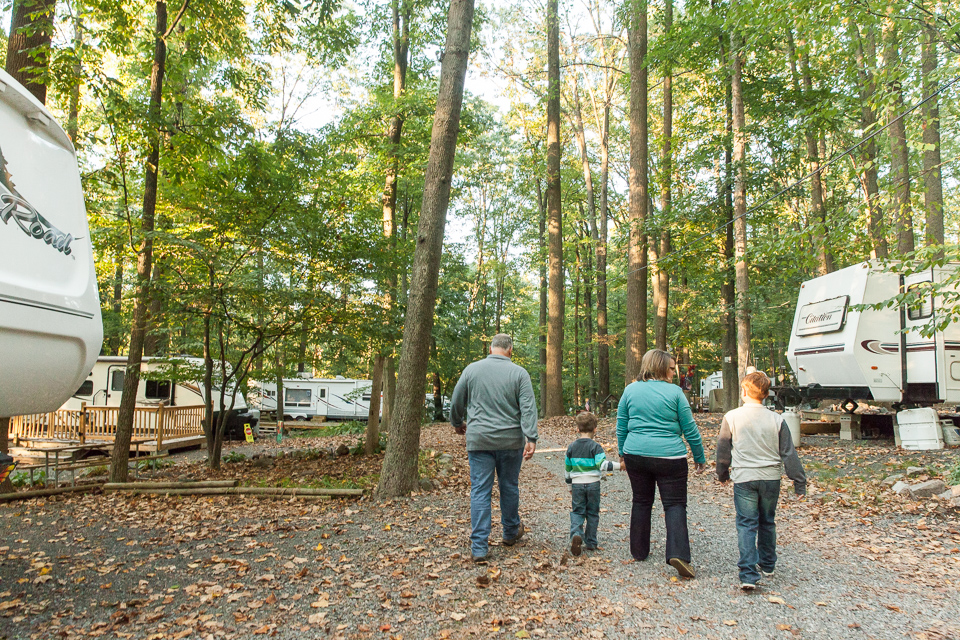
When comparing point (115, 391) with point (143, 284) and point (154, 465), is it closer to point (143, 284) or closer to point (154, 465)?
point (154, 465)

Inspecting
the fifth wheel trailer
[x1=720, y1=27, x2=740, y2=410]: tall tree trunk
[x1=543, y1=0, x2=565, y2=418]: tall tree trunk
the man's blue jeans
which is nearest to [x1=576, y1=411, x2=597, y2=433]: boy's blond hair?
the man's blue jeans

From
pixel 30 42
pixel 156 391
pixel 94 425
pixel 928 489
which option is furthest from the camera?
pixel 156 391

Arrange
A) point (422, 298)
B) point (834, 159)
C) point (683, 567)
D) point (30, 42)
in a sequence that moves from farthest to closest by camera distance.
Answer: point (834, 159), point (30, 42), point (422, 298), point (683, 567)

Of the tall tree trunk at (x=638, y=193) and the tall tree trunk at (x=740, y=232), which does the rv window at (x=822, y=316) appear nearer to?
the tall tree trunk at (x=740, y=232)

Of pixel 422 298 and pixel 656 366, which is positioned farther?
pixel 422 298

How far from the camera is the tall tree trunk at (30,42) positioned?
7.06 meters

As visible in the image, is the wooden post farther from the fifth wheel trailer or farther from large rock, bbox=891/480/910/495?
large rock, bbox=891/480/910/495

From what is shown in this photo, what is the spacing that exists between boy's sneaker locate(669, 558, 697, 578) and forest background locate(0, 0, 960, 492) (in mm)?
3353

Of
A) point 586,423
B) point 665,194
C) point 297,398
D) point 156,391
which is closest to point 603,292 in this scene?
point 665,194

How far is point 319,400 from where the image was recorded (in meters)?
28.0

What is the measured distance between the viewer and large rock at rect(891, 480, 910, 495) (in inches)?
258

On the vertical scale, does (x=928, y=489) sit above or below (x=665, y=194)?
below

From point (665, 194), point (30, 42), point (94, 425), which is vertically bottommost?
point (94, 425)

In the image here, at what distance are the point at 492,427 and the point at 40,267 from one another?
313 cm
